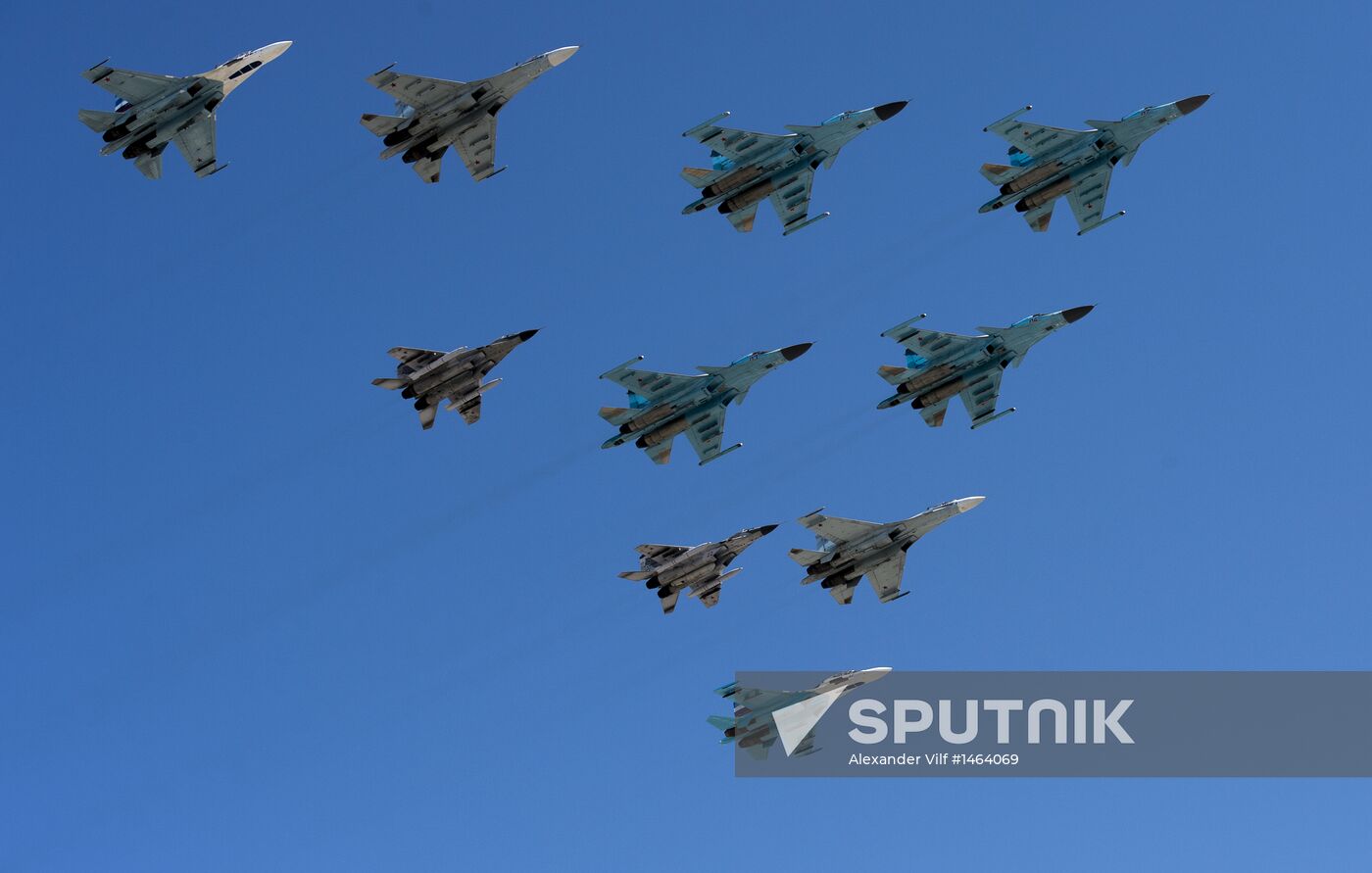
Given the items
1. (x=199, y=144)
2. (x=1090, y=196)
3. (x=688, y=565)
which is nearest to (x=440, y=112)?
(x=199, y=144)

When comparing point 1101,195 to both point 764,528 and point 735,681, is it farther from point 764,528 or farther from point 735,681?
point 735,681

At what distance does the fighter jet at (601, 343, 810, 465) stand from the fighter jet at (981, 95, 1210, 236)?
12.2 meters

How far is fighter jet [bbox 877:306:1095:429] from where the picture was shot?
314ft

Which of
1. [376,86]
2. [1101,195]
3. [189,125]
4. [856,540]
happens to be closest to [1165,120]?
[1101,195]

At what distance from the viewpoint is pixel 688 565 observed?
96062 millimetres

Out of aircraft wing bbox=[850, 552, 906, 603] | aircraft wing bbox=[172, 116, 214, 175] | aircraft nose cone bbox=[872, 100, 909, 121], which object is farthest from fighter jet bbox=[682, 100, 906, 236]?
aircraft wing bbox=[172, 116, 214, 175]

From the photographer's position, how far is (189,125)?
90312mm

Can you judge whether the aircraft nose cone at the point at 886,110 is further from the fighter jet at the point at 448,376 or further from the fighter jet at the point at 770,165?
the fighter jet at the point at 448,376

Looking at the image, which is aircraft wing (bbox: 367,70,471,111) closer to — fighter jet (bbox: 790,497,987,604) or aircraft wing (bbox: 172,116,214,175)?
aircraft wing (bbox: 172,116,214,175)

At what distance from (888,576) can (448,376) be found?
2395 cm

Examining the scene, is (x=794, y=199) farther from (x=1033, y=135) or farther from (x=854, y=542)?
(x=854, y=542)

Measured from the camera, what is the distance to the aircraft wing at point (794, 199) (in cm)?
9488

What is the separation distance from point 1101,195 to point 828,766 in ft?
98.9

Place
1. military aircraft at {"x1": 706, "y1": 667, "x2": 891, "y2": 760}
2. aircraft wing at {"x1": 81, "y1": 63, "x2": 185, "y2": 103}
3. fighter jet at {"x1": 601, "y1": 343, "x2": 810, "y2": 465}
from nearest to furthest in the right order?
1. aircraft wing at {"x1": 81, "y1": 63, "x2": 185, "y2": 103}
2. fighter jet at {"x1": 601, "y1": 343, "x2": 810, "y2": 465}
3. military aircraft at {"x1": 706, "y1": 667, "x2": 891, "y2": 760}
